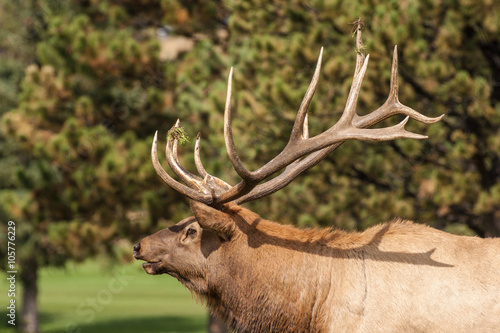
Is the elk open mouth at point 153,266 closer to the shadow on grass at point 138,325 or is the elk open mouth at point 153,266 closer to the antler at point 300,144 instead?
the antler at point 300,144

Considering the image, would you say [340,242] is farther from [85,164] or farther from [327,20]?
[85,164]

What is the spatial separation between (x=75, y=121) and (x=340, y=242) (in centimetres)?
865

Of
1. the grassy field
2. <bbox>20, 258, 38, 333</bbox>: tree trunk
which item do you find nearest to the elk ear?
the grassy field

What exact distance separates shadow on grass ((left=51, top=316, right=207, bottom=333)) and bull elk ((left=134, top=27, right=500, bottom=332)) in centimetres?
1354

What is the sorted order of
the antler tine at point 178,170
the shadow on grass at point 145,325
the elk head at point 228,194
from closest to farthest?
the elk head at point 228,194
the antler tine at point 178,170
the shadow on grass at point 145,325

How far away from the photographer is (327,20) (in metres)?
10.1

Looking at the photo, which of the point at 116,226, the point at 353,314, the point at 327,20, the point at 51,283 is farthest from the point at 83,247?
the point at 51,283

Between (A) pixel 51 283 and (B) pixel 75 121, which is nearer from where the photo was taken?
(B) pixel 75 121

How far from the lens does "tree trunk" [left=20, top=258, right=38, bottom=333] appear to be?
53.3 ft

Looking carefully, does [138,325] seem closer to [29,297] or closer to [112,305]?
[29,297]

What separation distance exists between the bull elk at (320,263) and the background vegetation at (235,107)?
4.30m

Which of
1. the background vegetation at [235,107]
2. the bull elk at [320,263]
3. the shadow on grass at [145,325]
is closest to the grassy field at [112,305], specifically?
the shadow on grass at [145,325]

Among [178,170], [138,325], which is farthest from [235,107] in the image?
[138,325]

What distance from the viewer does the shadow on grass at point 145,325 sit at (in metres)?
18.6
